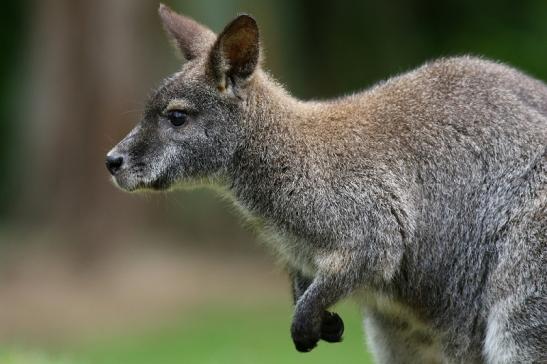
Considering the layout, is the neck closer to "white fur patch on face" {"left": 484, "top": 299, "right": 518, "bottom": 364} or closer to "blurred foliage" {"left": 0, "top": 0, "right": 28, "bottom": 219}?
"white fur patch on face" {"left": 484, "top": 299, "right": 518, "bottom": 364}

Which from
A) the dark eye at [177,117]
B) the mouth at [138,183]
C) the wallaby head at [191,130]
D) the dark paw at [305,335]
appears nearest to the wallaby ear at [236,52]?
the wallaby head at [191,130]

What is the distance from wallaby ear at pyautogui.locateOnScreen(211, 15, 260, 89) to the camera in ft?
21.5

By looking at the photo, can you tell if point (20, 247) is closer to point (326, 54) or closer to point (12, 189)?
point (12, 189)

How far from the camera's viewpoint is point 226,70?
6762 mm

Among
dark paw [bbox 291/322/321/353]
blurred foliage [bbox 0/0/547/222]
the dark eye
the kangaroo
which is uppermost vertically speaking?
blurred foliage [bbox 0/0/547/222]

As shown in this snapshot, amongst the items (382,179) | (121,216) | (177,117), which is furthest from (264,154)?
(121,216)

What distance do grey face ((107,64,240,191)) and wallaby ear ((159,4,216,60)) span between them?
1.23 feet

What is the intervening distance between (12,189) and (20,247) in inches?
122

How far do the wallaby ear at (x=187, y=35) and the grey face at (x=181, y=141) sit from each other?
1.23 feet

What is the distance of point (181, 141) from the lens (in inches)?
267

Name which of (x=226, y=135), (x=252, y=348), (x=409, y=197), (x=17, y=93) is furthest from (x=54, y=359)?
(x=17, y=93)

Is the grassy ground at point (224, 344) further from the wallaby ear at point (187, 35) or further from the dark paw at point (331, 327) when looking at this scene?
the wallaby ear at point (187, 35)

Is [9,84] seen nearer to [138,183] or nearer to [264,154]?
[138,183]

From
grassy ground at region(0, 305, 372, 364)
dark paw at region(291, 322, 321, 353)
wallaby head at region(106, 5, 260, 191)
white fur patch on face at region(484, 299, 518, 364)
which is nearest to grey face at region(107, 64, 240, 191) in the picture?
wallaby head at region(106, 5, 260, 191)
